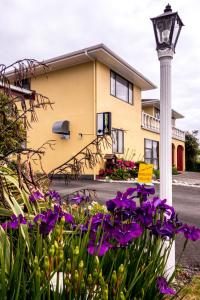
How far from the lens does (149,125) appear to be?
25.0 m

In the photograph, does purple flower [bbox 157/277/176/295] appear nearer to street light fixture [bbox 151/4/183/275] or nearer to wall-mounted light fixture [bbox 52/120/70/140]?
street light fixture [bbox 151/4/183/275]

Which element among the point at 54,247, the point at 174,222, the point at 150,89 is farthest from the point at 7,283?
→ the point at 150,89

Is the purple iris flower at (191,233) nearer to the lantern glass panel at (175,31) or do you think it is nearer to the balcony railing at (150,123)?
the lantern glass panel at (175,31)

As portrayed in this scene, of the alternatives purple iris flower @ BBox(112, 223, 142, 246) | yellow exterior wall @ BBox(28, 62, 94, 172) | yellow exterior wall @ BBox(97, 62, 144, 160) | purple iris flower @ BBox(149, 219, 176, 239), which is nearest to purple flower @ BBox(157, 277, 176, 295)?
purple iris flower @ BBox(149, 219, 176, 239)

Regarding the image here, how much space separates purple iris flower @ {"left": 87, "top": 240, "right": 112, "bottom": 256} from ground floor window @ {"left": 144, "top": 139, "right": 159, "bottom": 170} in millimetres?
22432

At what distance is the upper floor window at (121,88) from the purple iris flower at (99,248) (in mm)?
17809

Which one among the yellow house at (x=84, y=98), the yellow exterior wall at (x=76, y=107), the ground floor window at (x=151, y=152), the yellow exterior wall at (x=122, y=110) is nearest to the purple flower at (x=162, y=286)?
the yellow exterior wall at (x=122, y=110)

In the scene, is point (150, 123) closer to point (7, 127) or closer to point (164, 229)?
point (7, 127)

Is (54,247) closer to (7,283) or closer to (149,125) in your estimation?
(7,283)

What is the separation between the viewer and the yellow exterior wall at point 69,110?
17438 millimetres

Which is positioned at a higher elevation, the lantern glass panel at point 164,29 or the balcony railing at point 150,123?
the balcony railing at point 150,123

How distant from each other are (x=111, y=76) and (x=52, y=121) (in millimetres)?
4632

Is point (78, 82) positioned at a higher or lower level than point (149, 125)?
higher

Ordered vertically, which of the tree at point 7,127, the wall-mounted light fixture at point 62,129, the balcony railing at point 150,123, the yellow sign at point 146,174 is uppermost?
the balcony railing at point 150,123
